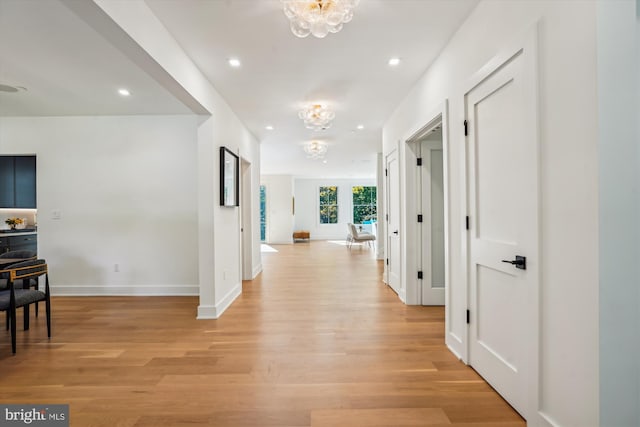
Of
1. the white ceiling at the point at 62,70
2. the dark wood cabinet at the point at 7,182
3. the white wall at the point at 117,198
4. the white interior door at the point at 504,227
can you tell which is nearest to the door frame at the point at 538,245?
the white interior door at the point at 504,227

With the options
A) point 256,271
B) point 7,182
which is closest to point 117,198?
point 7,182

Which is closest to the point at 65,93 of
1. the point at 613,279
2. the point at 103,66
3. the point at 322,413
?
the point at 103,66

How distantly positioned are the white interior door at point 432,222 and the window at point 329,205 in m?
9.14

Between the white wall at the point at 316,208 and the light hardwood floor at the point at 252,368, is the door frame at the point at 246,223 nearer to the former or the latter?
the light hardwood floor at the point at 252,368

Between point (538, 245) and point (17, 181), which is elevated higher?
point (17, 181)

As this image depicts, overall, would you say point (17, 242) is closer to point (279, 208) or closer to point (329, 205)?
point (279, 208)

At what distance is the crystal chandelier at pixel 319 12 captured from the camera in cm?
190

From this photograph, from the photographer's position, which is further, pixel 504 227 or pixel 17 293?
pixel 17 293

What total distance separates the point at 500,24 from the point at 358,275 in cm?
453

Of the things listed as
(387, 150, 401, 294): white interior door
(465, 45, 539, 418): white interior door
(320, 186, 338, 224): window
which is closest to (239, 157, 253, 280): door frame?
(387, 150, 401, 294): white interior door

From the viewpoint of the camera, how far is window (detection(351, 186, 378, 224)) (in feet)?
43.0

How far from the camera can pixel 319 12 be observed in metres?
1.92

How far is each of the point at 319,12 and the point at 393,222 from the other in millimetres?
3253

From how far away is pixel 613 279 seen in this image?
1252mm
